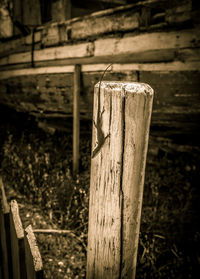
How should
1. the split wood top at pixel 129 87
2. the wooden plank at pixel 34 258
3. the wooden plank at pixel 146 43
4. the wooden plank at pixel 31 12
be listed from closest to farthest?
the split wood top at pixel 129 87 → the wooden plank at pixel 34 258 → the wooden plank at pixel 146 43 → the wooden plank at pixel 31 12

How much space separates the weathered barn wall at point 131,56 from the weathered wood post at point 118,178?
2.09m

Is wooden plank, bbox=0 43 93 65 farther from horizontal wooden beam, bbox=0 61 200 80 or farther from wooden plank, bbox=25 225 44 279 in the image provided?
wooden plank, bbox=25 225 44 279

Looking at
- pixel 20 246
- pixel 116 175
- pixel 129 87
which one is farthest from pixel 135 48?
pixel 20 246

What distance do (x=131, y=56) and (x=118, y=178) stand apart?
242 cm

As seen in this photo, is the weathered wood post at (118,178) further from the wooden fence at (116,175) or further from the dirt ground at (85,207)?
the dirt ground at (85,207)

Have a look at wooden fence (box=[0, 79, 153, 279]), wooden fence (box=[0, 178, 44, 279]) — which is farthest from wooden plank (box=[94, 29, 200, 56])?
wooden fence (box=[0, 178, 44, 279])

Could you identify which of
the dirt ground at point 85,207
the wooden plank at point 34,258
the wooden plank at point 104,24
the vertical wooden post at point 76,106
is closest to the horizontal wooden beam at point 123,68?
the vertical wooden post at point 76,106

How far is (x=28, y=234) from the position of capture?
88 centimetres

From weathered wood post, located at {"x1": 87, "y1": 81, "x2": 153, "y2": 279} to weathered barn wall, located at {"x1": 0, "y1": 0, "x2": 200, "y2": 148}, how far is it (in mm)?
2089

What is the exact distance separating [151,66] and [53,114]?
7.60 ft

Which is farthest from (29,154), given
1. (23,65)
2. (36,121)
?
(23,65)

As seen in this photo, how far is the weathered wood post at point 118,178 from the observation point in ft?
2.08

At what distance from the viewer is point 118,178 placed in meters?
0.69

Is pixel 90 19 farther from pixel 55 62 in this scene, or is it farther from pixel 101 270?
pixel 101 270
